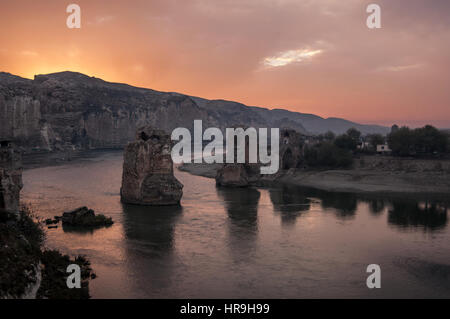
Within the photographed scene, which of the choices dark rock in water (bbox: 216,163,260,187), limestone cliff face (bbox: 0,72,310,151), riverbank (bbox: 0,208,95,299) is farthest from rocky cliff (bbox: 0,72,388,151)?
riverbank (bbox: 0,208,95,299)

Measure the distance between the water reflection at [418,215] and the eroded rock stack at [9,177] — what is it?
27639 millimetres

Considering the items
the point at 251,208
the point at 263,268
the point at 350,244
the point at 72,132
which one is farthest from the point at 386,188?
the point at 72,132

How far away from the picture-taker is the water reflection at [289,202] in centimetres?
3628

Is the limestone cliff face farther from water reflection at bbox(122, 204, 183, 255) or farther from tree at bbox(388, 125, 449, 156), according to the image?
water reflection at bbox(122, 204, 183, 255)

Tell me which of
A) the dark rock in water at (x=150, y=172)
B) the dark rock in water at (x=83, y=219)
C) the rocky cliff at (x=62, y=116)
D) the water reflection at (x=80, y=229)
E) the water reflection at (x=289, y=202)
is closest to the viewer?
the water reflection at (x=80, y=229)

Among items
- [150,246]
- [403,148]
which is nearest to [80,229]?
[150,246]

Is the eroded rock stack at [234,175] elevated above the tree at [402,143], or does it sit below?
below

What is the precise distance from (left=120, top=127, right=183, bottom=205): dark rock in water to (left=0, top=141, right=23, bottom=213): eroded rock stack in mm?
14908

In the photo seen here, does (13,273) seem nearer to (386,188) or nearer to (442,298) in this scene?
(442,298)

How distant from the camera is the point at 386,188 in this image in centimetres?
5181

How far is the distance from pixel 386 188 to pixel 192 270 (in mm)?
37310

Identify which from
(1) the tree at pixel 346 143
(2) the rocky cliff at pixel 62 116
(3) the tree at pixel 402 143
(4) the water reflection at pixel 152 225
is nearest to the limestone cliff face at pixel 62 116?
(2) the rocky cliff at pixel 62 116

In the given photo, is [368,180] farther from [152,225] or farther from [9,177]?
[9,177]

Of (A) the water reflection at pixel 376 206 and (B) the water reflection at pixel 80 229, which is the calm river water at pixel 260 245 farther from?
(B) the water reflection at pixel 80 229
